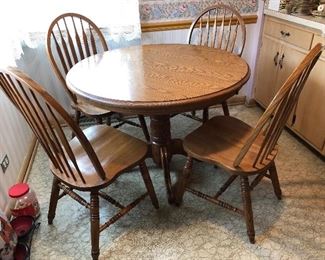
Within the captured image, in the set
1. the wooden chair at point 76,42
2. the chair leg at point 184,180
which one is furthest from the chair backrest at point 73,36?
the chair leg at point 184,180

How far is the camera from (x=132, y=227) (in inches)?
61.7

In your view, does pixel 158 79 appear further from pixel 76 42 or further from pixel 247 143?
pixel 76 42

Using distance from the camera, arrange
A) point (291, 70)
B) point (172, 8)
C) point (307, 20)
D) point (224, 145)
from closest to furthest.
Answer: point (224, 145)
point (307, 20)
point (291, 70)
point (172, 8)

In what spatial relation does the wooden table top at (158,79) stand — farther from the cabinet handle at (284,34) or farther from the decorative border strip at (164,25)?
the cabinet handle at (284,34)

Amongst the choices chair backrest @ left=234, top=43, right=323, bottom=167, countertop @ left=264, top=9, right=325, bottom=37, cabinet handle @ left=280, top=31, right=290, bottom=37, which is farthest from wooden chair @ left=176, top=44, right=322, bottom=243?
cabinet handle @ left=280, top=31, right=290, bottom=37

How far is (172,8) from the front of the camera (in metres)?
2.33

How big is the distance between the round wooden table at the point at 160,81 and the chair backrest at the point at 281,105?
0.79 feet

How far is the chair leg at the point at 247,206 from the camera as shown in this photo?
53.9 inches

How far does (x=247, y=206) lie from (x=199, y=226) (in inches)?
12.4

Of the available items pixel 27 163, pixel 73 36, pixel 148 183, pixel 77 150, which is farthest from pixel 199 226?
pixel 73 36

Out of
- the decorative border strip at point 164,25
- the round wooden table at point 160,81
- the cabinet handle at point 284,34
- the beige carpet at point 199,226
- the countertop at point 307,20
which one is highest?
the countertop at point 307,20

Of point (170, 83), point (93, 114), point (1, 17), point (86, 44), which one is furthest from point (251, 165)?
point (1, 17)

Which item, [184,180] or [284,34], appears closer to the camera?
[184,180]

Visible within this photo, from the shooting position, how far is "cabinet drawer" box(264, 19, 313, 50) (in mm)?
1968
